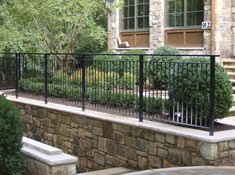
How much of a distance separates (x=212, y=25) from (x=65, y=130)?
6.31 m

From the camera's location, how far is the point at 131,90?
26.5 ft

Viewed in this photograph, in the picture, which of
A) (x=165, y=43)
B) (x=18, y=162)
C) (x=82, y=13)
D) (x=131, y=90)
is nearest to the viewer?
(x=18, y=162)

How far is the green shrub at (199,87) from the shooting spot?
674cm

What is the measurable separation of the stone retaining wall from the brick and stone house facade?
604cm

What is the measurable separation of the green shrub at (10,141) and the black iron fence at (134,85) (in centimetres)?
234

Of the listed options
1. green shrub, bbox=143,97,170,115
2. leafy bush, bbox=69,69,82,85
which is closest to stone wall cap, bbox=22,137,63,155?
green shrub, bbox=143,97,170,115

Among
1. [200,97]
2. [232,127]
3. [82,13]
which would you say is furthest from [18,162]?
[82,13]

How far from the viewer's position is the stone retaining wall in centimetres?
643

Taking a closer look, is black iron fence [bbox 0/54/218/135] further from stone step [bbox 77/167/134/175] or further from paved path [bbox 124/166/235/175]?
stone step [bbox 77/167/134/175]

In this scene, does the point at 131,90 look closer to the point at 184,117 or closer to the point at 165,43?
the point at 184,117

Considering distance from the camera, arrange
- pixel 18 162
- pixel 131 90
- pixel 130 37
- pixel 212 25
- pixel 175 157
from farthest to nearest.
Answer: pixel 130 37 → pixel 212 25 → pixel 131 90 → pixel 175 157 → pixel 18 162

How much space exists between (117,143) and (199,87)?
1.79m

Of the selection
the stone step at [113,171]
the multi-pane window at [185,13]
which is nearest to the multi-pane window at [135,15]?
the multi-pane window at [185,13]

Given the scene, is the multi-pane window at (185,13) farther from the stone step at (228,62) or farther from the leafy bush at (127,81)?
the leafy bush at (127,81)
